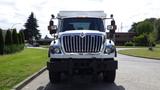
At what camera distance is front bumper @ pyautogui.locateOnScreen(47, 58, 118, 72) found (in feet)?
41.6

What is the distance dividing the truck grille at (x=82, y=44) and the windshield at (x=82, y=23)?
1.50 metres

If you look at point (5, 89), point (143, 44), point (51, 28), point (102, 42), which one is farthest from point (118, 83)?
point (143, 44)

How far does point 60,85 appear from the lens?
1409 centimetres

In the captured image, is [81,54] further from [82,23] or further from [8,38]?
[8,38]

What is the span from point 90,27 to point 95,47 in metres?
1.75

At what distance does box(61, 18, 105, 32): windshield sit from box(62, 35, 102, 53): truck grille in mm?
1495

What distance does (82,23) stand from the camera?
1502 centimetres

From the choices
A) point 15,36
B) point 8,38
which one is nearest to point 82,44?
point 8,38

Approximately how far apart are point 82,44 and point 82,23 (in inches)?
76.1

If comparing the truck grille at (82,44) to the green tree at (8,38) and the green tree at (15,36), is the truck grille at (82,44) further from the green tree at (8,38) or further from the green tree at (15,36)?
the green tree at (15,36)

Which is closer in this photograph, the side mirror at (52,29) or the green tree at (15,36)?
the side mirror at (52,29)

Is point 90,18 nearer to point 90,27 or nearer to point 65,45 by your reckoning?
point 90,27

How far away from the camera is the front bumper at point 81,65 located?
12.7m

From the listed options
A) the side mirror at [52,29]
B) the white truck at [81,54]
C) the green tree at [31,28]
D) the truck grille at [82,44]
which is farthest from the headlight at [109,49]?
the green tree at [31,28]
